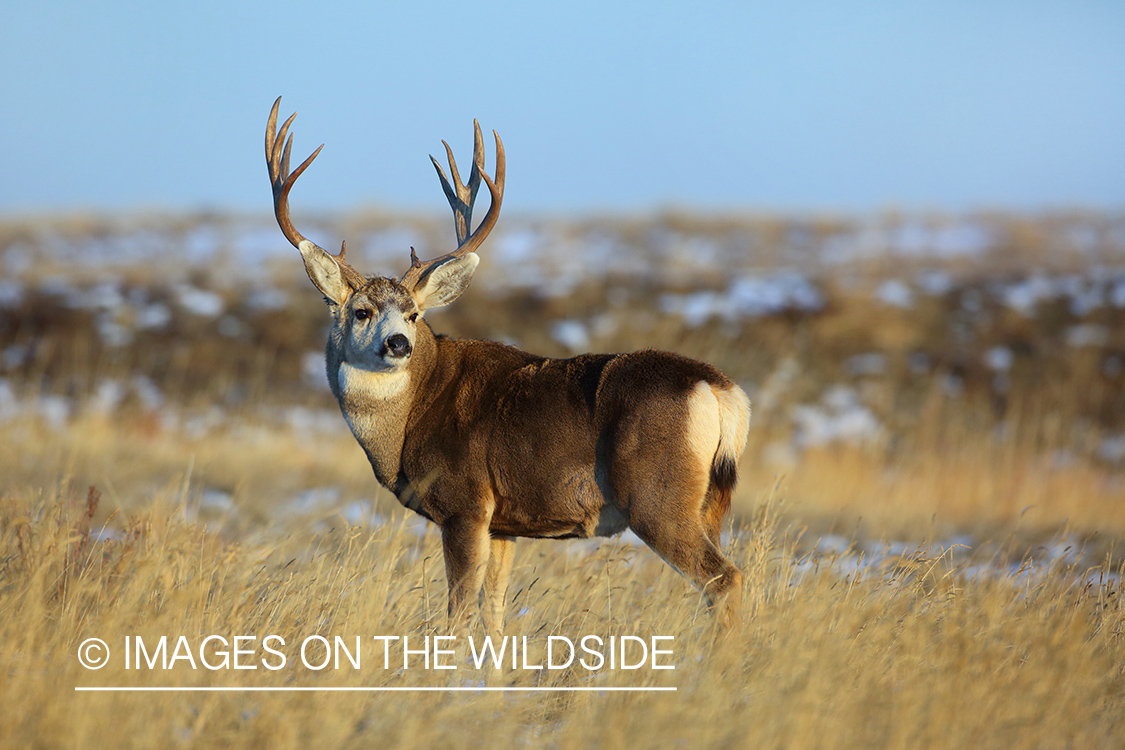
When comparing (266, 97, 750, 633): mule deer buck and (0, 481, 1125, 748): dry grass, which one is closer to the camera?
(0, 481, 1125, 748): dry grass

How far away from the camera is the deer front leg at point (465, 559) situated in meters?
4.73

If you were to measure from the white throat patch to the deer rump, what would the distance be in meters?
0.31

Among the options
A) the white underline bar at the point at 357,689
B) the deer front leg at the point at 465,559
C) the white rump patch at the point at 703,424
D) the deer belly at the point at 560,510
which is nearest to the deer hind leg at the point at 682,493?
the white rump patch at the point at 703,424

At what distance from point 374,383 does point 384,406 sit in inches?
5.5

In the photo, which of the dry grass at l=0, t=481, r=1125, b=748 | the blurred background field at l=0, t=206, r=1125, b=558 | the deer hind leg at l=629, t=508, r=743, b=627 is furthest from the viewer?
the blurred background field at l=0, t=206, r=1125, b=558

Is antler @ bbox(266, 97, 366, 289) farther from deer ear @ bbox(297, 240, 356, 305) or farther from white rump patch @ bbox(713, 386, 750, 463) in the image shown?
white rump patch @ bbox(713, 386, 750, 463)

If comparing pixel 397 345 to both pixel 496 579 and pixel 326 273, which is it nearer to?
pixel 326 273

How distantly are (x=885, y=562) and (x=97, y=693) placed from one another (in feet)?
13.0

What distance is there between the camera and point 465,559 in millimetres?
4762

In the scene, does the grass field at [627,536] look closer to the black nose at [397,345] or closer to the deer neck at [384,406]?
the deer neck at [384,406]

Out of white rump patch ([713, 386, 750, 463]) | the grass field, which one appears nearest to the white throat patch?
the grass field

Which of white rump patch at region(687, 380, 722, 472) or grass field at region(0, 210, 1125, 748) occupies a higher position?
white rump patch at region(687, 380, 722, 472)

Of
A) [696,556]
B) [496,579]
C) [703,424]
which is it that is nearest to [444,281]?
[496,579]

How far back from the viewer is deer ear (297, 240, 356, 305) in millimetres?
5312
